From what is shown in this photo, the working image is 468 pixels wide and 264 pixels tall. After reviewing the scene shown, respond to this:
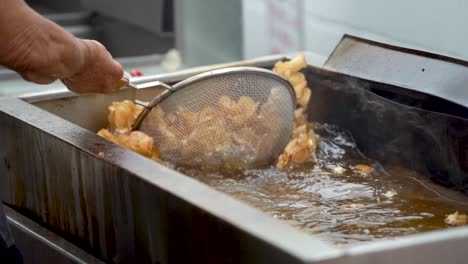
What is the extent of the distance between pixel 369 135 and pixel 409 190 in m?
0.31

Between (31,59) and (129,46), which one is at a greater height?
(31,59)

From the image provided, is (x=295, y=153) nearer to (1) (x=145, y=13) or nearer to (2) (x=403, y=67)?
(2) (x=403, y=67)

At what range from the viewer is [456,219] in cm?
198

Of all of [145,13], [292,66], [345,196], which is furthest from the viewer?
[145,13]

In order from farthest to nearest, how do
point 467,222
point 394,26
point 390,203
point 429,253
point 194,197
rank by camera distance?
1. point 394,26
2. point 390,203
3. point 467,222
4. point 194,197
5. point 429,253

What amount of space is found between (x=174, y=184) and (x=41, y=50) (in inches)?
16.2

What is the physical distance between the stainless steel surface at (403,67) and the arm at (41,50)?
790mm

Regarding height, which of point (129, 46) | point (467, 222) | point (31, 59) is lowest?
point (129, 46)

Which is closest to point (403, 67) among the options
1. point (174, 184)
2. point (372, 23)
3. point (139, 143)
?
point (139, 143)

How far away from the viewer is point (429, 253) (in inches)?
56.5

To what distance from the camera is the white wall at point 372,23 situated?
314 cm

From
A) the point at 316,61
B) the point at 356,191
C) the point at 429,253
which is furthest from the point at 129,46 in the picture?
the point at 429,253

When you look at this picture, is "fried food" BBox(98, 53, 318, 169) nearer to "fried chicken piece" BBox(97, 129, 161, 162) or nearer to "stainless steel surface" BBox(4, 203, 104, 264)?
"fried chicken piece" BBox(97, 129, 161, 162)

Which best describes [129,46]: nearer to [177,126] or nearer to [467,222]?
[177,126]
